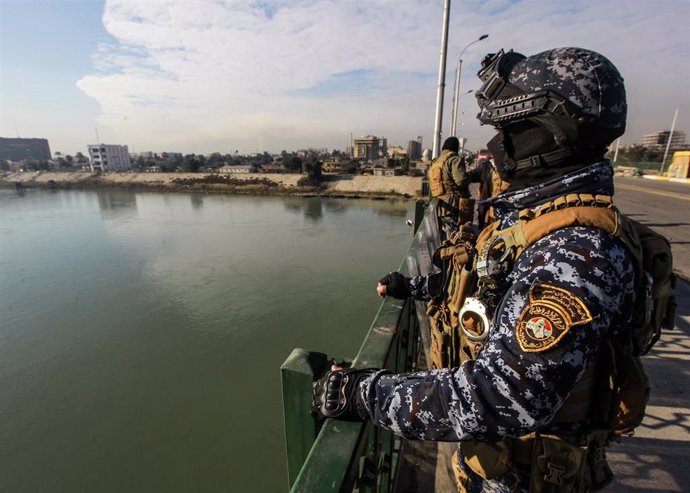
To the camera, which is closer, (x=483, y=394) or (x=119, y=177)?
(x=483, y=394)

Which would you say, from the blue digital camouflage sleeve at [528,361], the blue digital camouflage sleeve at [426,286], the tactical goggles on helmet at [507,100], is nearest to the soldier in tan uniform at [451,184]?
the blue digital camouflage sleeve at [426,286]

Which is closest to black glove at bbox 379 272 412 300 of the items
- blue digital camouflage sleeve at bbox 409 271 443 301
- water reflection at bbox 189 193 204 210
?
blue digital camouflage sleeve at bbox 409 271 443 301

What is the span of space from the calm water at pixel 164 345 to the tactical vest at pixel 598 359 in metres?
6.19

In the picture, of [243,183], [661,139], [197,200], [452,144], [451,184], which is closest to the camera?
[451,184]

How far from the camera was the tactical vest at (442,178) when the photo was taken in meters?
4.96

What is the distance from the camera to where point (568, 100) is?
1.00m

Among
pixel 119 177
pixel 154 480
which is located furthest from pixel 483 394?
pixel 119 177

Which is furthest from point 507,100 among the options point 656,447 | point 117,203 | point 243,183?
point 243,183

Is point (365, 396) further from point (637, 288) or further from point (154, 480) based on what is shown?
point (154, 480)

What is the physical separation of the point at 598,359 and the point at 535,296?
342 mm

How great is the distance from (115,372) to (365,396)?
10.1 m

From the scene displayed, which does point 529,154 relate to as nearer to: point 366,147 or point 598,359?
point 598,359

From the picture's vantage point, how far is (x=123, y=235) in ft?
76.3

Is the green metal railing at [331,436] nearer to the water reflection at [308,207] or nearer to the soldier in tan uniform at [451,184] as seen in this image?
the soldier in tan uniform at [451,184]
